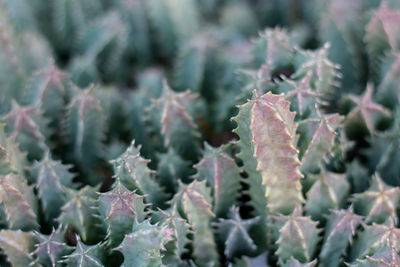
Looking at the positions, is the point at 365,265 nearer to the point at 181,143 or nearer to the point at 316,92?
the point at 316,92

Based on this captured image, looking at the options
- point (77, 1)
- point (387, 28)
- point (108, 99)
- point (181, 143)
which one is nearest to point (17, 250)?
point (181, 143)

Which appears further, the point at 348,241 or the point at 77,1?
the point at 77,1

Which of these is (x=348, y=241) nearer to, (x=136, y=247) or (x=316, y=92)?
(x=316, y=92)

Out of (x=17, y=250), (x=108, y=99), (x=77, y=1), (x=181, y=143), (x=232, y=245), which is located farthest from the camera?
(x=77, y=1)

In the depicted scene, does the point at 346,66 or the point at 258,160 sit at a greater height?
the point at 346,66

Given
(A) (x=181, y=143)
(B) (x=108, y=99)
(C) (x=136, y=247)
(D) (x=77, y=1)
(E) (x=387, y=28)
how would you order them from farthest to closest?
1. (D) (x=77, y=1)
2. (B) (x=108, y=99)
3. (E) (x=387, y=28)
4. (A) (x=181, y=143)
5. (C) (x=136, y=247)

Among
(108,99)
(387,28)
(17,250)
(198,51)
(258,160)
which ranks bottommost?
(17,250)
